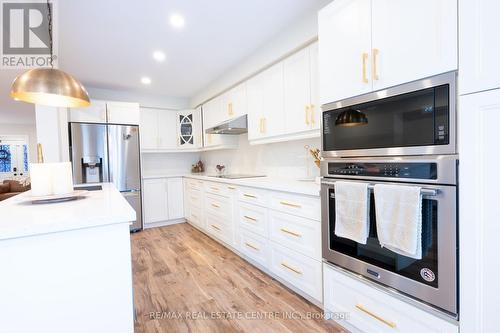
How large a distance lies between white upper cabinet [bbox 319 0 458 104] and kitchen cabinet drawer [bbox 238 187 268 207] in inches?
43.1

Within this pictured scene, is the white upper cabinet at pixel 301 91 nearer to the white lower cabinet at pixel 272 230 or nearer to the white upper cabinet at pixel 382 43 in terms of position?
the white upper cabinet at pixel 382 43

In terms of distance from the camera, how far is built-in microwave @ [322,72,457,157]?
1087 millimetres

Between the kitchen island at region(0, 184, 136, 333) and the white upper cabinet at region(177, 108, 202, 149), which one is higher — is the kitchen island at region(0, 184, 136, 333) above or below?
below

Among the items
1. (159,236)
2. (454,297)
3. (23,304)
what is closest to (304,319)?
(454,297)

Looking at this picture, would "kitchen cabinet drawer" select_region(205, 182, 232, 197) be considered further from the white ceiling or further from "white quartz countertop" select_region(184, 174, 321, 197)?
the white ceiling

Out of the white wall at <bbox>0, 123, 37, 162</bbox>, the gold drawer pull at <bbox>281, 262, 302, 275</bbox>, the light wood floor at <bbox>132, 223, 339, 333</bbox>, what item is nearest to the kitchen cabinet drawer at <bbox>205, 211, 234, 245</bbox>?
the light wood floor at <bbox>132, 223, 339, 333</bbox>

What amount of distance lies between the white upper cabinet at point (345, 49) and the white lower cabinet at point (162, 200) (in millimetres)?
3530

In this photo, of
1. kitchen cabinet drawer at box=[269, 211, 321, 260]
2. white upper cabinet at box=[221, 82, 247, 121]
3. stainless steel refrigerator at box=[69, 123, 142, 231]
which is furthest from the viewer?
stainless steel refrigerator at box=[69, 123, 142, 231]

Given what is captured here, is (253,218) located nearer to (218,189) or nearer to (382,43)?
(218,189)

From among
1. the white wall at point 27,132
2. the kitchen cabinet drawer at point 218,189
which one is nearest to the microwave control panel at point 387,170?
the kitchen cabinet drawer at point 218,189

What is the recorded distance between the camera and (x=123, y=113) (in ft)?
13.1
